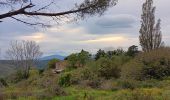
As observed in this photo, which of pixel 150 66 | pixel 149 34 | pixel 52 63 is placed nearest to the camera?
pixel 150 66

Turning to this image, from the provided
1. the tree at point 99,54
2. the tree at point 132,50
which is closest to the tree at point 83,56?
the tree at point 99,54

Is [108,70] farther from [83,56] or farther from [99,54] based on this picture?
[99,54]

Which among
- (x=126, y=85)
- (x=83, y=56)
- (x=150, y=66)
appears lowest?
(x=126, y=85)

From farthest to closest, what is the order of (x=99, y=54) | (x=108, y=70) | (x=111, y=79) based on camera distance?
1. (x=99, y=54)
2. (x=108, y=70)
3. (x=111, y=79)

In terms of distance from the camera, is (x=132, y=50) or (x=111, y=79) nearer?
(x=111, y=79)

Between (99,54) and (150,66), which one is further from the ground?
(99,54)

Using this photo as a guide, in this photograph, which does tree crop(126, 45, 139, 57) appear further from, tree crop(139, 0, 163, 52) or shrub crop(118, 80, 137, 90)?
shrub crop(118, 80, 137, 90)

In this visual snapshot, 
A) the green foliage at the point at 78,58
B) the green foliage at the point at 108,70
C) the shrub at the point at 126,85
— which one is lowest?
the shrub at the point at 126,85

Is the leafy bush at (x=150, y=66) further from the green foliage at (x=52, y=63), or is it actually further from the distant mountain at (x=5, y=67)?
the distant mountain at (x=5, y=67)

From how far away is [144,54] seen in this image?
124 feet

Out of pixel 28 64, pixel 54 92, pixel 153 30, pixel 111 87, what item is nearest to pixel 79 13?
pixel 54 92

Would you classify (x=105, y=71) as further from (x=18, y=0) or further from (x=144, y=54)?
(x=18, y=0)

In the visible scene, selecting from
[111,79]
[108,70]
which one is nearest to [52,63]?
[108,70]

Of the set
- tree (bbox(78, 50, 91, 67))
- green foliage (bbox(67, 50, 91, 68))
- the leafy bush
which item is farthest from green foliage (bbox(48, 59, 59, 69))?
the leafy bush
